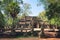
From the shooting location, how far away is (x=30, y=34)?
31.4 meters

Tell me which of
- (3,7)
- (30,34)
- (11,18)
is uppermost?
(3,7)

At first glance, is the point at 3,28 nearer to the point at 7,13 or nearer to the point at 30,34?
the point at 7,13

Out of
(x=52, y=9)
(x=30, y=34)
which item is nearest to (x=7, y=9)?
(x=30, y=34)

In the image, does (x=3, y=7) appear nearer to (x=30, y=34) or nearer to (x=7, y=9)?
(x=7, y=9)

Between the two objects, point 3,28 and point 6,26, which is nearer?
point 3,28

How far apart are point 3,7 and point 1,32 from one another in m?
4.70

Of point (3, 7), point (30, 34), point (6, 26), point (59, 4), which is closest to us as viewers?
point (59, 4)

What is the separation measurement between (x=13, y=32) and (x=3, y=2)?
565 centimetres

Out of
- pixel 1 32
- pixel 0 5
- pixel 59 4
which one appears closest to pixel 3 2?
pixel 0 5

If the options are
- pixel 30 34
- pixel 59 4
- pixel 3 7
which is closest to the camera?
pixel 59 4

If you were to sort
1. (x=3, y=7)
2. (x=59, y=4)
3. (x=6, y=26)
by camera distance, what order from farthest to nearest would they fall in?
1. (x=6, y=26)
2. (x=3, y=7)
3. (x=59, y=4)

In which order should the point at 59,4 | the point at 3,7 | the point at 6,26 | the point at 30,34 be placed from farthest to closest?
the point at 6,26 < the point at 3,7 < the point at 30,34 < the point at 59,4

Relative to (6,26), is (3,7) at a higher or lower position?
higher

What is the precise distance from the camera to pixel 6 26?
36344 millimetres
